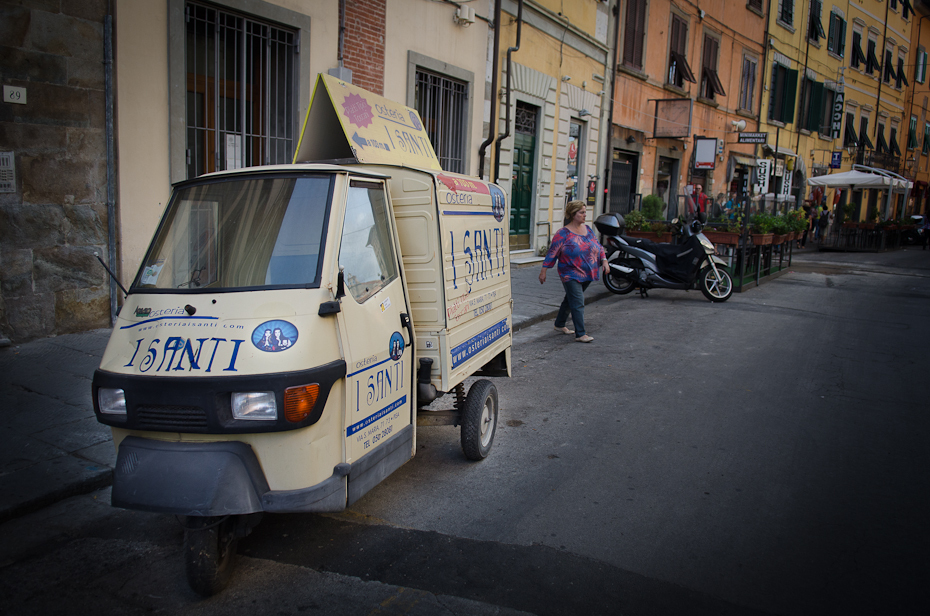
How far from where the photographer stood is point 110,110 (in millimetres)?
6840

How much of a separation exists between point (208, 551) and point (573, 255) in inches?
232

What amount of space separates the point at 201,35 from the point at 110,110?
1.75 meters

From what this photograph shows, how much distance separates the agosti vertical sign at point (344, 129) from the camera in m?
4.36

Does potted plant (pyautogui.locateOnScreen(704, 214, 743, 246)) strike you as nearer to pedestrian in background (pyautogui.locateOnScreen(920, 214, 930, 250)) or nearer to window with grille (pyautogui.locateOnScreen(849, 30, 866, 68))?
pedestrian in background (pyautogui.locateOnScreen(920, 214, 930, 250))

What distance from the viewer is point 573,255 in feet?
26.0

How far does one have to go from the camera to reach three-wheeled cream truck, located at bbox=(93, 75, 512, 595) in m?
2.66

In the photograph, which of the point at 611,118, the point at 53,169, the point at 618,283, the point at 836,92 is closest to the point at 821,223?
the point at 836,92

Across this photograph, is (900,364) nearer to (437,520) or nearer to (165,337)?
(437,520)

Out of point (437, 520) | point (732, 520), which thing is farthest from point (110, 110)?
point (732, 520)

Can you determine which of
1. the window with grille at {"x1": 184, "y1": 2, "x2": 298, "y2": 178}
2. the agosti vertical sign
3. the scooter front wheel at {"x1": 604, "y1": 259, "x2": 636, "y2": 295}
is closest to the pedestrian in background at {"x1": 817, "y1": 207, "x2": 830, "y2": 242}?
the scooter front wheel at {"x1": 604, "y1": 259, "x2": 636, "y2": 295}

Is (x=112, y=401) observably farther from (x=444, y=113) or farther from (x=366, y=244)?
(x=444, y=113)

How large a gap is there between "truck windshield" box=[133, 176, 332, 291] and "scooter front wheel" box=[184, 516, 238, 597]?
1027 mm

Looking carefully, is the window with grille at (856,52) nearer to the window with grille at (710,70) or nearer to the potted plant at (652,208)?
the window with grille at (710,70)

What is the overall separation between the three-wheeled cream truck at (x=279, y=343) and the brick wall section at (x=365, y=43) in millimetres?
6599
